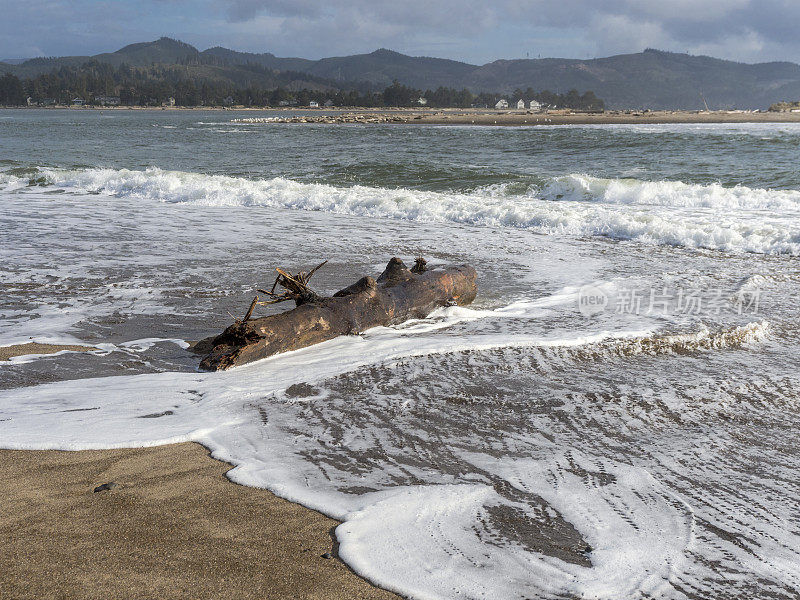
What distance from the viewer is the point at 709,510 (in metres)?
2.77

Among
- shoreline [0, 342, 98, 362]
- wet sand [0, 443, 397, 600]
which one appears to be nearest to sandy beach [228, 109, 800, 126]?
shoreline [0, 342, 98, 362]

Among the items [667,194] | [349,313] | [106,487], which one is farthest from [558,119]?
[106,487]

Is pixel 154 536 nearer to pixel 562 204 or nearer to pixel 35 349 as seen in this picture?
pixel 35 349

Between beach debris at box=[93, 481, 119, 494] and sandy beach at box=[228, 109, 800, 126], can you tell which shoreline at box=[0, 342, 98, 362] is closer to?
beach debris at box=[93, 481, 119, 494]

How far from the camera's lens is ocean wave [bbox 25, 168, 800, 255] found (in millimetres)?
10109

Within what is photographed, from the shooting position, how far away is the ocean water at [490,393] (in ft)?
8.27

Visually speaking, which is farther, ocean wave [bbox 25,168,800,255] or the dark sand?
ocean wave [bbox 25,168,800,255]

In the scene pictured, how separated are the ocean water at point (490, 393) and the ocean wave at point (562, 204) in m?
0.12

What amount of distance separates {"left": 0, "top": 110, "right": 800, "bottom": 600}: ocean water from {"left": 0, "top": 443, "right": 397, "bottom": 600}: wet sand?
142 mm

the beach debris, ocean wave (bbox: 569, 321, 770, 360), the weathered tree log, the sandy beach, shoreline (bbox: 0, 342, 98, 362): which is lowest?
shoreline (bbox: 0, 342, 98, 362)

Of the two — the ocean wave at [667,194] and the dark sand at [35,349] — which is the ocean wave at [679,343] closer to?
the dark sand at [35,349]

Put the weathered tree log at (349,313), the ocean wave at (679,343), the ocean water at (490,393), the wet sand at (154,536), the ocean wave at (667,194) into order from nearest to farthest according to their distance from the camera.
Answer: the wet sand at (154,536), the ocean water at (490,393), the weathered tree log at (349,313), the ocean wave at (679,343), the ocean wave at (667,194)

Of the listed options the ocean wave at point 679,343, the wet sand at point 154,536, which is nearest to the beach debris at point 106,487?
the wet sand at point 154,536

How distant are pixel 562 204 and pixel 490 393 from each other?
10093 millimetres
